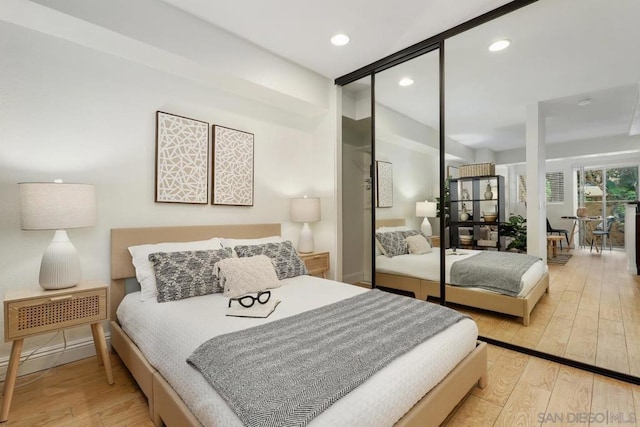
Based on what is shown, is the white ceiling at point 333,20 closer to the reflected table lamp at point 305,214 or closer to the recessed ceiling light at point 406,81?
the recessed ceiling light at point 406,81

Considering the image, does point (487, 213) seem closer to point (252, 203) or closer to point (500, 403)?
point (500, 403)

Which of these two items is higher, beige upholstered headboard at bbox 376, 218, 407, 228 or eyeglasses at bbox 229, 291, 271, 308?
beige upholstered headboard at bbox 376, 218, 407, 228

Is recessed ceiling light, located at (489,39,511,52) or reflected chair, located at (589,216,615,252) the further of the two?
recessed ceiling light, located at (489,39,511,52)

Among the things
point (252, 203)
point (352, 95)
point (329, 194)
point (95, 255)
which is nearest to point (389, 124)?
point (352, 95)

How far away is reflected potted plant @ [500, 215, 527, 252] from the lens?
2557 millimetres

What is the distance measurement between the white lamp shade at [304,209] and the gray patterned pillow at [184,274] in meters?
1.25

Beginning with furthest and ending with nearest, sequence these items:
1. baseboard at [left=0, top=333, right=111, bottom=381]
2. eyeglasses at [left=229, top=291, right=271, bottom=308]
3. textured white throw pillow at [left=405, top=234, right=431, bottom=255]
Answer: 1. textured white throw pillow at [left=405, top=234, right=431, bottom=255]
2. baseboard at [left=0, top=333, right=111, bottom=381]
3. eyeglasses at [left=229, top=291, right=271, bottom=308]

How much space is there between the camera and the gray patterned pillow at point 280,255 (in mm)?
2602

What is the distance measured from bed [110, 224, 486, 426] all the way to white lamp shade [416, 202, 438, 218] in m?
1.12

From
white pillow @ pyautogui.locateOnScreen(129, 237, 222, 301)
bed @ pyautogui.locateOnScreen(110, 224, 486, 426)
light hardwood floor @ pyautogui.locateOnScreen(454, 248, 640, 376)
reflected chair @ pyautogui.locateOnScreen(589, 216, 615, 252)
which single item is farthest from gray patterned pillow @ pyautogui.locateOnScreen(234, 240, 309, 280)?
reflected chair @ pyautogui.locateOnScreen(589, 216, 615, 252)

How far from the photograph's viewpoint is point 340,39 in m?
2.72

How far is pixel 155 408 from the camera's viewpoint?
5.01 ft

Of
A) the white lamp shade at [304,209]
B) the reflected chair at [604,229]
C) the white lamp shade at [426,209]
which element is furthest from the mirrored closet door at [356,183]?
the reflected chair at [604,229]

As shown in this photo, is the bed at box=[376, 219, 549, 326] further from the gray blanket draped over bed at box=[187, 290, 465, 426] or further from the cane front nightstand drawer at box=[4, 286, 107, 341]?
the cane front nightstand drawer at box=[4, 286, 107, 341]
